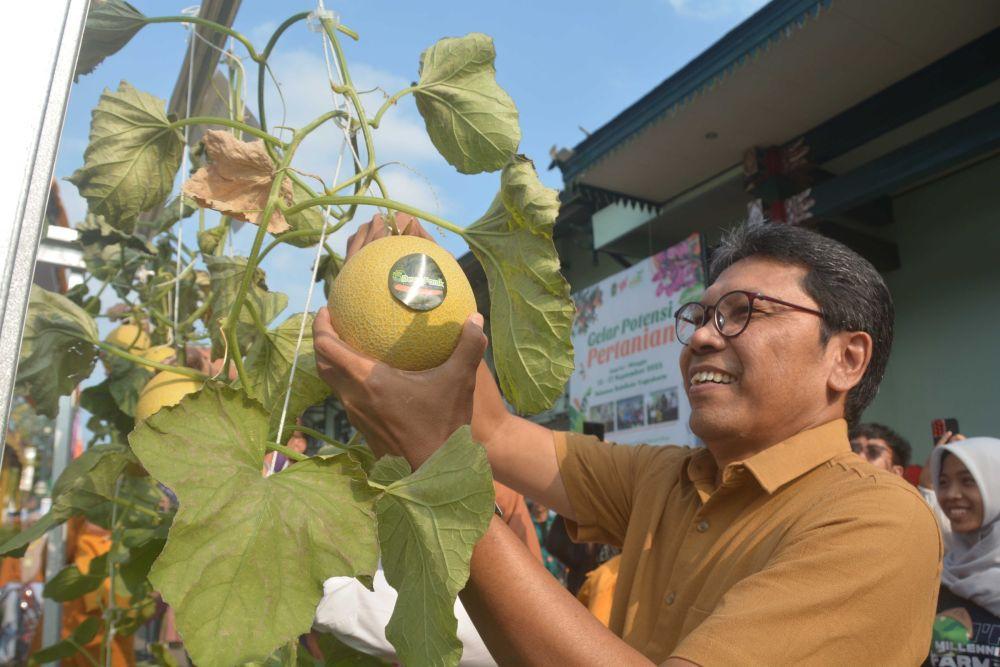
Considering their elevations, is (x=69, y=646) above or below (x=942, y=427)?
below

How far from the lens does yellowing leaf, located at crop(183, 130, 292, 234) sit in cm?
97

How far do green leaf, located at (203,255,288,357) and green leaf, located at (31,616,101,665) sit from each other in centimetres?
73

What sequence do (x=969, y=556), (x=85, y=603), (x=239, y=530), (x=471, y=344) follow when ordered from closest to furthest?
(x=239, y=530) < (x=471, y=344) < (x=85, y=603) < (x=969, y=556)

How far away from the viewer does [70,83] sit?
0.60 m

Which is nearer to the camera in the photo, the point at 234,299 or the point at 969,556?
the point at 234,299

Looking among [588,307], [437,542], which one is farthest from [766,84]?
[437,542]

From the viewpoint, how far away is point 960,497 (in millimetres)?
2867

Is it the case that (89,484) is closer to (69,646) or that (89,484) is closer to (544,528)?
(69,646)

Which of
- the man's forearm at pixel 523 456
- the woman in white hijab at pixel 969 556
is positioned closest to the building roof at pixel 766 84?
the woman in white hijab at pixel 969 556

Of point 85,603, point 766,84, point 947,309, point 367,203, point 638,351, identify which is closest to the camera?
point 367,203

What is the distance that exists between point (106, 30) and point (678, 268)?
12.7ft

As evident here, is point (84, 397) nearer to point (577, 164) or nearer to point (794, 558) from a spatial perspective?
point (794, 558)

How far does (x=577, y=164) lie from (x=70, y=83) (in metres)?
5.07

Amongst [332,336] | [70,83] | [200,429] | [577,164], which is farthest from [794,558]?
[577,164]
